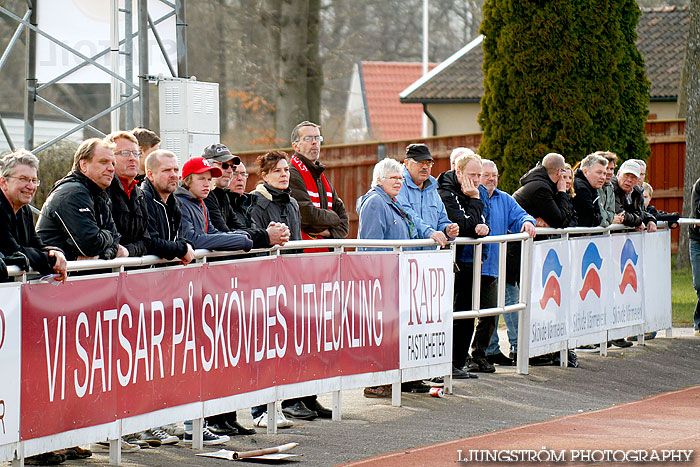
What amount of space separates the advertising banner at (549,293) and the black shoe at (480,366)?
0.45m

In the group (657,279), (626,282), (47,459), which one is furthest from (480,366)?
(47,459)

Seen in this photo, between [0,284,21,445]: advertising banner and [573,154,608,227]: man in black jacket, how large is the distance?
755cm

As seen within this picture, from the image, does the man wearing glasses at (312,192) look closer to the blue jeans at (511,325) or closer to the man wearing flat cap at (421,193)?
the man wearing flat cap at (421,193)

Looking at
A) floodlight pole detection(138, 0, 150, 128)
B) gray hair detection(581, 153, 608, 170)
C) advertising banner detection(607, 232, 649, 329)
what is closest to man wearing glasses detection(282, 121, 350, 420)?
floodlight pole detection(138, 0, 150, 128)

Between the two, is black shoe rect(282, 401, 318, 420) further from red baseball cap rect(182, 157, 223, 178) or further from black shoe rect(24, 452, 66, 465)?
black shoe rect(24, 452, 66, 465)

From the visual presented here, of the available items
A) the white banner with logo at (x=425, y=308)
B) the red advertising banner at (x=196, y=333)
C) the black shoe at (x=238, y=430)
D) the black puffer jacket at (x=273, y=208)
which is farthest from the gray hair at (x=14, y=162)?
the white banner with logo at (x=425, y=308)

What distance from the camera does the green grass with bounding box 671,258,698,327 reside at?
16.5 meters

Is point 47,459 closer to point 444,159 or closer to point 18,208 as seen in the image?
point 18,208

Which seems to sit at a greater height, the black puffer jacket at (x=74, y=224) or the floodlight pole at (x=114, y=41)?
the floodlight pole at (x=114, y=41)

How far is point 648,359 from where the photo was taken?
510 inches

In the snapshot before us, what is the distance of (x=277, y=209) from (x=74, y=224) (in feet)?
7.62

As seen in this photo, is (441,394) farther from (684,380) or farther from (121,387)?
(121,387)

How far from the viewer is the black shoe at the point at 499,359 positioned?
1226 cm

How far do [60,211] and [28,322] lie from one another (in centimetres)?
89
